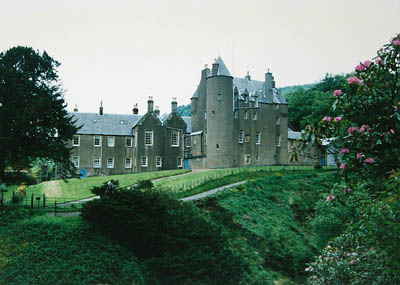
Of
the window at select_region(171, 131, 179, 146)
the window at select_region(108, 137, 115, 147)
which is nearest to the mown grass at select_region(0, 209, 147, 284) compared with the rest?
the window at select_region(108, 137, 115, 147)

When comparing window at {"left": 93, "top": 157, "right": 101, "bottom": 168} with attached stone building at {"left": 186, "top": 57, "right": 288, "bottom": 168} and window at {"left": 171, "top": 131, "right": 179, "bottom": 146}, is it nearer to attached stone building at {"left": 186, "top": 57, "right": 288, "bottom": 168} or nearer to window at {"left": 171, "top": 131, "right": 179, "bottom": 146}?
window at {"left": 171, "top": 131, "right": 179, "bottom": 146}

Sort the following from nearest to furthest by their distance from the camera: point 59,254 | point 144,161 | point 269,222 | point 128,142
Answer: point 59,254, point 269,222, point 144,161, point 128,142

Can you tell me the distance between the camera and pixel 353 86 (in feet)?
37.8

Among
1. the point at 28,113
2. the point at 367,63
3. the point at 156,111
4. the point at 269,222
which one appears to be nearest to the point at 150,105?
the point at 156,111

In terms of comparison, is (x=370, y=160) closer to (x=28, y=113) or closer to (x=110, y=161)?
(x=28, y=113)

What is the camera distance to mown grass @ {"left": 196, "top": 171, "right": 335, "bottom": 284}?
83.4 ft

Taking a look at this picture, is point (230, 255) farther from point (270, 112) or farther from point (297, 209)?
point (270, 112)

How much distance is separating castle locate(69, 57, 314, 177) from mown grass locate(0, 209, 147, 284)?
2522 centimetres

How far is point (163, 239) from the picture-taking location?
2095cm

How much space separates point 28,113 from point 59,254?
827 cm

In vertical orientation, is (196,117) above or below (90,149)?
above

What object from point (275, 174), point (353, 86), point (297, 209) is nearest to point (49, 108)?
point (353, 86)

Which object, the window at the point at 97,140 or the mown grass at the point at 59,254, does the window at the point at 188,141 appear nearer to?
the window at the point at 97,140

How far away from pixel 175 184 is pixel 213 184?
389 cm
